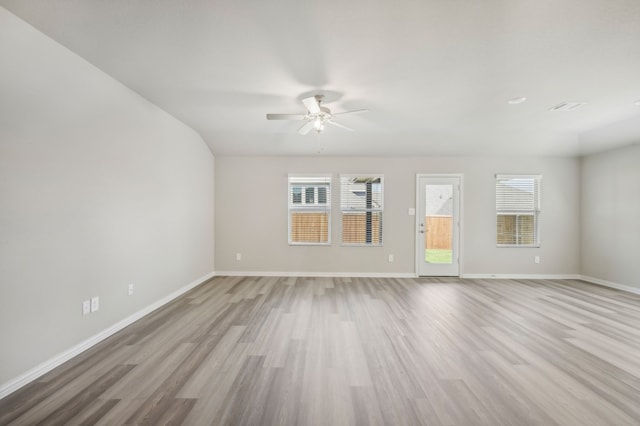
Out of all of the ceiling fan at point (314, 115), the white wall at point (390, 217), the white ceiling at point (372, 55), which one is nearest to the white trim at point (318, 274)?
the white wall at point (390, 217)

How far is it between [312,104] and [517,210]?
510cm

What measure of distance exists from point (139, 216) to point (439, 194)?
530 centimetres

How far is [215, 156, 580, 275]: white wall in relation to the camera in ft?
18.2

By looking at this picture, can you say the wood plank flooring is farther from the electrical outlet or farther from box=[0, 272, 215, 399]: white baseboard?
the electrical outlet

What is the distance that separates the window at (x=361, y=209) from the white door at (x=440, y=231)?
2.71 ft

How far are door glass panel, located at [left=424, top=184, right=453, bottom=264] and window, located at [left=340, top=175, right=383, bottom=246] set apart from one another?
3.32 ft

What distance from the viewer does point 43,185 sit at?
85.8 inches

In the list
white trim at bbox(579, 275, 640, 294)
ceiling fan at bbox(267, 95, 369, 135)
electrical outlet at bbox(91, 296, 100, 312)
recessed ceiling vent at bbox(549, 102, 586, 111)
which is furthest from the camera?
white trim at bbox(579, 275, 640, 294)

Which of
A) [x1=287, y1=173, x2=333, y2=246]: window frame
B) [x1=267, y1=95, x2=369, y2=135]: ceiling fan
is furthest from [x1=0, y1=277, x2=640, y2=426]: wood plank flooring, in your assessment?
[x1=267, y1=95, x2=369, y2=135]: ceiling fan

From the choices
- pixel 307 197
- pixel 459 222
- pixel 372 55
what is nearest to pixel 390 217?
pixel 459 222

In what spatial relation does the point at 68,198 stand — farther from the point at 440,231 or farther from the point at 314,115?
the point at 440,231

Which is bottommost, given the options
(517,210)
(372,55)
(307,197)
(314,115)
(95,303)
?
(95,303)

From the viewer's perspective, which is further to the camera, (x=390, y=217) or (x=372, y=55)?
(x=390, y=217)

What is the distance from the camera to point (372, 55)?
2.38 metres
